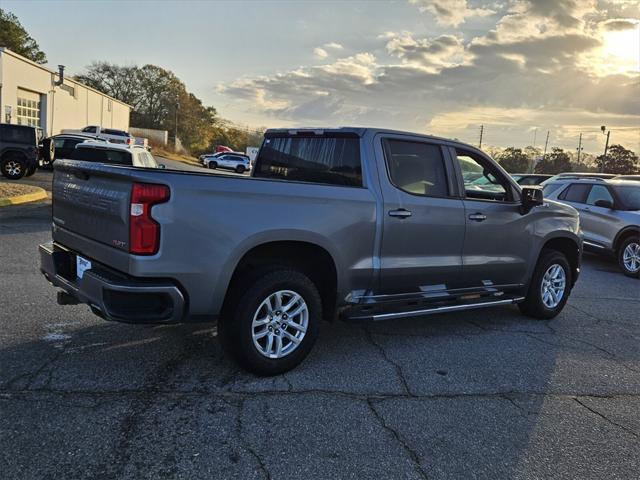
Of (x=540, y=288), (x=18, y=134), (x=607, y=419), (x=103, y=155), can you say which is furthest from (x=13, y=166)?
(x=607, y=419)

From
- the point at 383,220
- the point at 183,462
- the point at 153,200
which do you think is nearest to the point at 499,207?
the point at 383,220

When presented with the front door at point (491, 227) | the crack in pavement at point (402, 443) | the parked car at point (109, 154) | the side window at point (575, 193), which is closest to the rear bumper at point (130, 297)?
the crack in pavement at point (402, 443)

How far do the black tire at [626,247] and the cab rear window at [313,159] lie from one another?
779 cm

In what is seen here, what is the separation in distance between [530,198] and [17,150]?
1849 cm

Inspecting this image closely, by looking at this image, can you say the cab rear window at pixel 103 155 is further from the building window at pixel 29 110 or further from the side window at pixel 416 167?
the building window at pixel 29 110

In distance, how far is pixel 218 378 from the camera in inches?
160

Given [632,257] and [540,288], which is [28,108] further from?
[540,288]

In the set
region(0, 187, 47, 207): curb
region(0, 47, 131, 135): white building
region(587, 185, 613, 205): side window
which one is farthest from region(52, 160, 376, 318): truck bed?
region(0, 47, 131, 135): white building

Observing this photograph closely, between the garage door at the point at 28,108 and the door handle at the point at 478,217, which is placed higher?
the garage door at the point at 28,108

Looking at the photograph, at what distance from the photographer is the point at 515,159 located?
190 feet

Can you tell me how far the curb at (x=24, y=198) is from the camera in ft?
42.4

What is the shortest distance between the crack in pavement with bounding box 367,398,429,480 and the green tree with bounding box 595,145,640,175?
58.4 meters

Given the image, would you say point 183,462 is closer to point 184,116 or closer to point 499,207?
point 499,207

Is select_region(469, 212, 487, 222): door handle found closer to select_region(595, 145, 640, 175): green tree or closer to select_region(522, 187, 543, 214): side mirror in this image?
select_region(522, 187, 543, 214): side mirror
